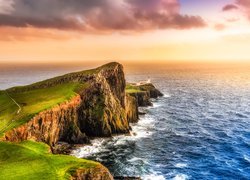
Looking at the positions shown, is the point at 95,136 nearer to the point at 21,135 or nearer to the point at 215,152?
the point at 21,135

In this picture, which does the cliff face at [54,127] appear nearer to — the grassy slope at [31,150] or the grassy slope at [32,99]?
the grassy slope at [32,99]

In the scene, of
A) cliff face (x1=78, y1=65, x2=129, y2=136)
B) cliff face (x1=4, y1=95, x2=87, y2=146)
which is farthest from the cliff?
cliff face (x1=4, y1=95, x2=87, y2=146)

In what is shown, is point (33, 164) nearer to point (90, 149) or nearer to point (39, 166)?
point (39, 166)

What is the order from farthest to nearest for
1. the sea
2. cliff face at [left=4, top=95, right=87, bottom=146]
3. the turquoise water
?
cliff face at [left=4, top=95, right=87, bottom=146] < the turquoise water < the sea

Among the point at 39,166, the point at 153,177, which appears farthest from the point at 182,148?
the point at 39,166

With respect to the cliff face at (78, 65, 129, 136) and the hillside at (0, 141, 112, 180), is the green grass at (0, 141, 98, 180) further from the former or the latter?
the cliff face at (78, 65, 129, 136)

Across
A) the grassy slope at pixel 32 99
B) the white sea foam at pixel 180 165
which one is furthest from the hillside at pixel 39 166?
the white sea foam at pixel 180 165
